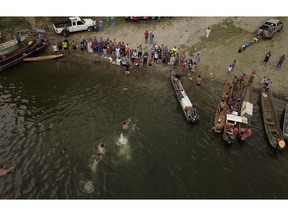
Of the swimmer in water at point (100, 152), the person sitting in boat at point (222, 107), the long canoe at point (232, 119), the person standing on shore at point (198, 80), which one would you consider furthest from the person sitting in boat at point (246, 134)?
the swimmer in water at point (100, 152)

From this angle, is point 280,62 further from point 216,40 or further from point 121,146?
point 121,146

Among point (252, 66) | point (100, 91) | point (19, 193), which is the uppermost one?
point (252, 66)

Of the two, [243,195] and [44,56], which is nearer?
[243,195]

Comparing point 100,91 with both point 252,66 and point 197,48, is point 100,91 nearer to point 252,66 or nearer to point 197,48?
point 197,48

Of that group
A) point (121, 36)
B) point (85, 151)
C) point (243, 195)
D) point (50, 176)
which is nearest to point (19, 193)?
point (50, 176)

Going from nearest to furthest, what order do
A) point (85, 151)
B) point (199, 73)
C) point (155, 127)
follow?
point (85, 151), point (155, 127), point (199, 73)
